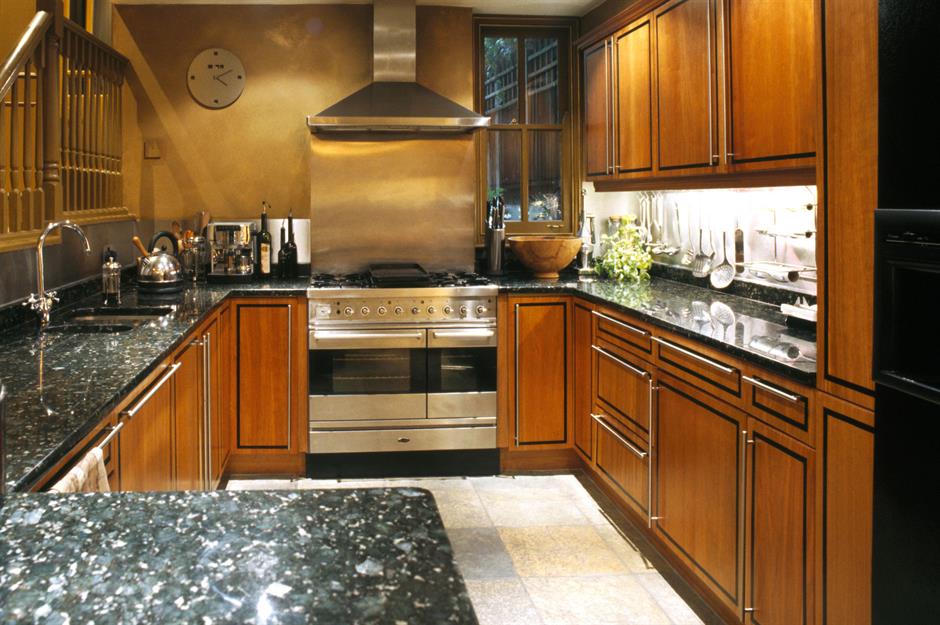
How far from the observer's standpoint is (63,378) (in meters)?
2.19

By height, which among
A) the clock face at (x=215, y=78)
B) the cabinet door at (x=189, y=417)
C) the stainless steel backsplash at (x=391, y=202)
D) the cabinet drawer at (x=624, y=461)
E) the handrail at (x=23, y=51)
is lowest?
the cabinet drawer at (x=624, y=461)

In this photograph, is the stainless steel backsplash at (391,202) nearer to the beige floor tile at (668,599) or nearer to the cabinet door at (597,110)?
the cabinet door at (597,110)

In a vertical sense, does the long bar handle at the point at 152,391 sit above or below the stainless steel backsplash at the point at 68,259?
below

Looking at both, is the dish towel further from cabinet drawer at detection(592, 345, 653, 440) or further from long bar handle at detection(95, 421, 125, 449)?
cabinet drawer at detection(592, 345, 653, 440)

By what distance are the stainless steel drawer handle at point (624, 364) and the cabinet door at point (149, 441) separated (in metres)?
1.77

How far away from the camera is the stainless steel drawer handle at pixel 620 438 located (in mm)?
3416

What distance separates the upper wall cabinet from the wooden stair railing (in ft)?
8.35

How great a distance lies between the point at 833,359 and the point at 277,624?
1.63 metres

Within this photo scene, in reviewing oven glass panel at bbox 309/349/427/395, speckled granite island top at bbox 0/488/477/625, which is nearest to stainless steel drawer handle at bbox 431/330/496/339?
oven glass panel at bbox 309/349/427/395

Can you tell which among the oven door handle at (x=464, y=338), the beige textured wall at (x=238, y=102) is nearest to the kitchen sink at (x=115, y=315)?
the oven door handle at (x=464, y=338)

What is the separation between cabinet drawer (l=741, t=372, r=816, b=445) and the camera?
2.15 meters

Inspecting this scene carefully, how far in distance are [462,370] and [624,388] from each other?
3.46 feet

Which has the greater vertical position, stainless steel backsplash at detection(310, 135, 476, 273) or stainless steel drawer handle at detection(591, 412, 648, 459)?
stainless steel backsplash at detection(310, 135, 476, 273)

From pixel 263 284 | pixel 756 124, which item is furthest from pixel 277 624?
pixel 263 284
